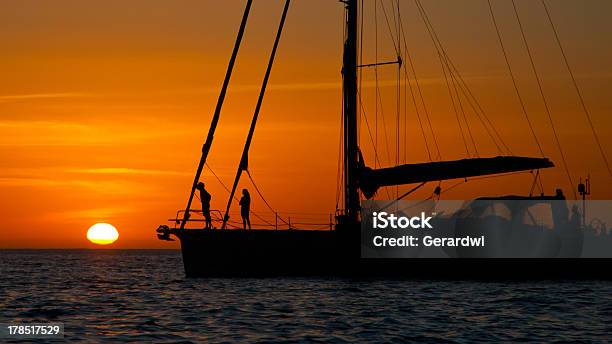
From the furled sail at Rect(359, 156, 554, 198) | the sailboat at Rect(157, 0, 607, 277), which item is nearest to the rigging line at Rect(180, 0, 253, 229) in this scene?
the sailboat at Rect(157, 0, 607, 277)

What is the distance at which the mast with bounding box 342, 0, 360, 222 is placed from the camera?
167 ft

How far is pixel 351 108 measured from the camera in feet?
167

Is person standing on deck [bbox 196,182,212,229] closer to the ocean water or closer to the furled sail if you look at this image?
the ocean water

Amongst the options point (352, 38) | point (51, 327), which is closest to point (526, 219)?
point (352, 38)

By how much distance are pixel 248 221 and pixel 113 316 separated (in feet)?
47.5

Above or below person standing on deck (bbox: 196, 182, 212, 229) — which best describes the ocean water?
below

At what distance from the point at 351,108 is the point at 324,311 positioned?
17114 millimetres

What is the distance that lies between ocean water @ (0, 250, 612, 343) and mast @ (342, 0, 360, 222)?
4.50 metres

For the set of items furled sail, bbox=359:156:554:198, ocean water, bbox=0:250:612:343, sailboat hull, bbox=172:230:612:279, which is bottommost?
ocean water, bbox=0:250:612:343

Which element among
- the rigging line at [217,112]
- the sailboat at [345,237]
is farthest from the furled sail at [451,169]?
the rigging line at [217,112]

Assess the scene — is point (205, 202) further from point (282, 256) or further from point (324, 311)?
point (324, 311)

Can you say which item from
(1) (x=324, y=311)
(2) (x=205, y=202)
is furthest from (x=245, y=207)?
(1) (x=324, y=311)

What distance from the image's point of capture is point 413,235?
51.0 meters

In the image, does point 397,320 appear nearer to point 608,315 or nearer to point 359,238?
point 608,315
